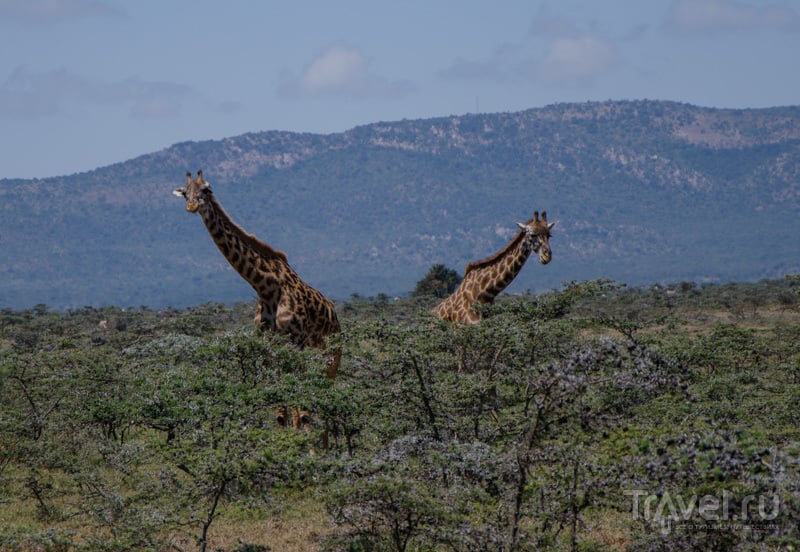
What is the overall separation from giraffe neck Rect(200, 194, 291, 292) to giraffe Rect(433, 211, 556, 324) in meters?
3.38

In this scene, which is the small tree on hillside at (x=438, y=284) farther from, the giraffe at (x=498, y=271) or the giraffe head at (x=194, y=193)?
the giraffe head at (x=194, y=193)

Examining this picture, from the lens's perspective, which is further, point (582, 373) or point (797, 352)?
point (797, 352)

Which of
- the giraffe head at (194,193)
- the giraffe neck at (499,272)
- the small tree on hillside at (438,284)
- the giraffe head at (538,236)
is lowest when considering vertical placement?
the small tree on hillside at (438,284)

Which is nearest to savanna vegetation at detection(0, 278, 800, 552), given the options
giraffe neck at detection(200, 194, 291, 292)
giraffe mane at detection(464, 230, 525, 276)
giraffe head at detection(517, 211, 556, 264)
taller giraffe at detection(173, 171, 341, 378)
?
taller giraffe at detection(173, 171, 341, 378)

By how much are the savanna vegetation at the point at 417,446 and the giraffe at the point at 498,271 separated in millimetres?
1798

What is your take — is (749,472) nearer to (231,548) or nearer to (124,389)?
(231,548)

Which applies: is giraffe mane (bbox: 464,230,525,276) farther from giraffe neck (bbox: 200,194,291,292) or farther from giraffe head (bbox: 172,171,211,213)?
giraffe head (bbox: 172,171,211,213)

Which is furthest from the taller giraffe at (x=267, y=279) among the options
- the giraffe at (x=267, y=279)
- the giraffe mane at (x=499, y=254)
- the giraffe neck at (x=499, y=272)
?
the giraffe mane at (x=499, y=254)

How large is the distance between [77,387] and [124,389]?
2.70 ft

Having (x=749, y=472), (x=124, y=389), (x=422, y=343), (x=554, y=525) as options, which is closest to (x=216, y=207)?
(x=124, y=389)

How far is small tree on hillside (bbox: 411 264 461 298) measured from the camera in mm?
58469

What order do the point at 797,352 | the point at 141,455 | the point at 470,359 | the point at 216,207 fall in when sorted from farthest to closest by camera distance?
the point at 797,352
the point at 216,207
the point at 470,359
the point at 141,455

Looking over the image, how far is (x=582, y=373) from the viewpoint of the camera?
1021cm

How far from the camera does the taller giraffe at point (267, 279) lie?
54.7 feet
